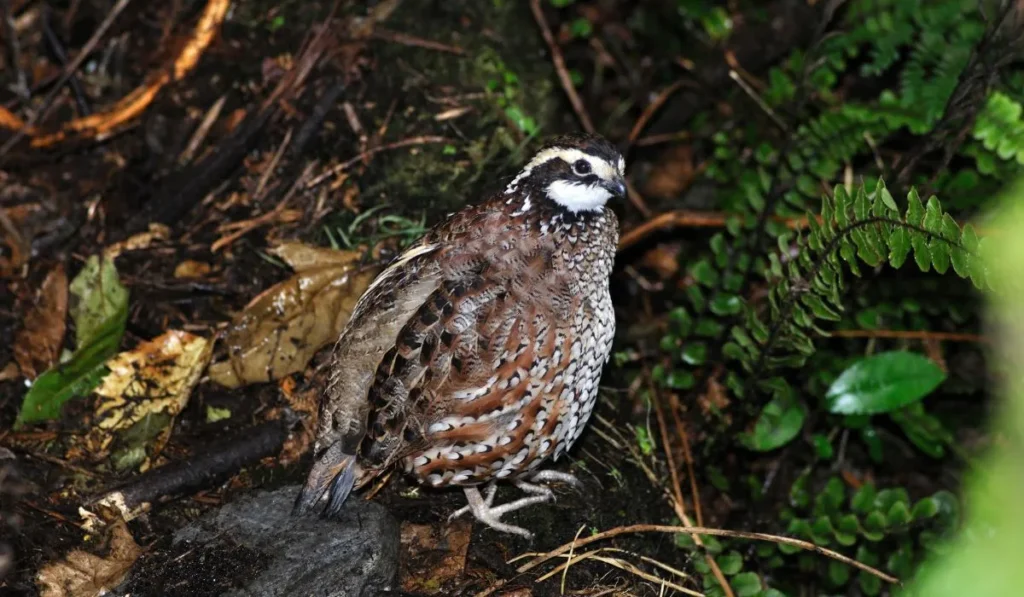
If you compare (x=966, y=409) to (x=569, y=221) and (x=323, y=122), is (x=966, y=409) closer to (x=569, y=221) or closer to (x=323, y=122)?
(x=569, y=221)

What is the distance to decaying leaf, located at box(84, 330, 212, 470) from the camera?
163 inches

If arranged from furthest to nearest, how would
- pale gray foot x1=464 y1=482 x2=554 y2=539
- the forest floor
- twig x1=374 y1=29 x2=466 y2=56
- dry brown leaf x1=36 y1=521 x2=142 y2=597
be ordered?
twig x1=374 y1=29 x2=466 y2=56 → the forest floor → pale gray foot x1=464 y1=482 x2=554 y2=539 → dry brown leaf x1=36 y1=521 x2=142 y2=597

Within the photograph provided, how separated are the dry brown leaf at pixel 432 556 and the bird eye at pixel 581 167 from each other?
1438 millimetres

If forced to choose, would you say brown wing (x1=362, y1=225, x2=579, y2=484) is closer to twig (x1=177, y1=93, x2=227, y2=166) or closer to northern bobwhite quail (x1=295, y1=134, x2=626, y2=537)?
northern bobwhite quail (x1=295, y1=134, x2=626, y2=537)

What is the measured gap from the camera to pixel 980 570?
0.95 meters

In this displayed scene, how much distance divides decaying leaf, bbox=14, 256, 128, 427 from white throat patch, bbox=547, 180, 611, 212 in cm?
203

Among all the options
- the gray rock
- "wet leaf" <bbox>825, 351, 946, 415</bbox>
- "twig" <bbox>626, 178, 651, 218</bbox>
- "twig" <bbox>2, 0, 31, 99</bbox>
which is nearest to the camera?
the gray rock

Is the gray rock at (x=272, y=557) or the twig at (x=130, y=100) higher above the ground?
the twig at (x=130, y=100)

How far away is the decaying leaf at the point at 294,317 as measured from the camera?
4379 mm

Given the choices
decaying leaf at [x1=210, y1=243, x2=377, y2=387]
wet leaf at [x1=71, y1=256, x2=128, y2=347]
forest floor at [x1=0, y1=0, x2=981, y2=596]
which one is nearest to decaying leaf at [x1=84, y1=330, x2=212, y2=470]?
forest floor at [x1=0, y1=0, x2=981, y2=596]

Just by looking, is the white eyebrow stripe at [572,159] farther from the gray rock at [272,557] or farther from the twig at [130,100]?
the twig at [130,100]

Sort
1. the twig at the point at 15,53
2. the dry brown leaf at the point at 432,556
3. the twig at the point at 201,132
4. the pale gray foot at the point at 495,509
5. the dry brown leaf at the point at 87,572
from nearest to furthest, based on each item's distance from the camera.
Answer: the dry brown leaf at the point at 87,572 → the dry brown leaf at the point at 432,556 → the pale gray foot at the point at 495,509 → the twig at the point at 201,132 → the twig at the point at 15,53

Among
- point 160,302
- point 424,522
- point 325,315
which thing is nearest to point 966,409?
point 424,522

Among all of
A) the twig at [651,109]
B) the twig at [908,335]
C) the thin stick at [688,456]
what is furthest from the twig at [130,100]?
the twig at [908,335]
